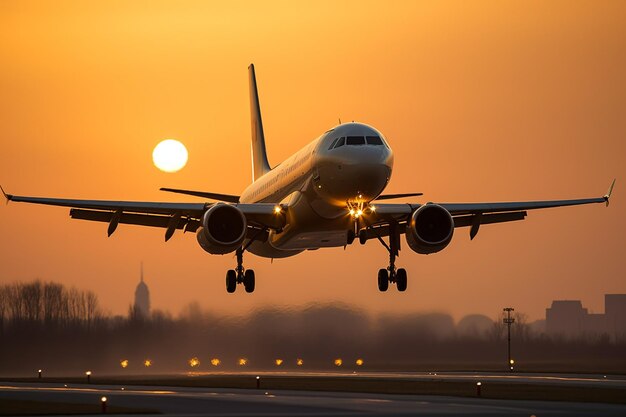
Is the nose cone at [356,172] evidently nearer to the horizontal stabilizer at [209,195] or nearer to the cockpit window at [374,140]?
the cockpit window at [374,140]

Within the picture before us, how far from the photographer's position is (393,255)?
58531 mm

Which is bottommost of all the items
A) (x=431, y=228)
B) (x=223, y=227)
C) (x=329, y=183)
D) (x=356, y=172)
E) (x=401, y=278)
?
(x=401, y=278)

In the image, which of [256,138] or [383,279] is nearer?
[383,279]

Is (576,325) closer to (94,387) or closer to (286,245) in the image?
(94,387)

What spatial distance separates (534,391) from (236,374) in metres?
38.2

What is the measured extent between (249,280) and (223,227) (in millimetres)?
9075

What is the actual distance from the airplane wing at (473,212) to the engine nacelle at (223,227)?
564 centimetres

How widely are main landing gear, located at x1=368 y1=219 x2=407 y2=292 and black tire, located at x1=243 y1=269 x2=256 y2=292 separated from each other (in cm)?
725

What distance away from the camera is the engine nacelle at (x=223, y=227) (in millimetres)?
54594

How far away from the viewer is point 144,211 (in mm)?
58531

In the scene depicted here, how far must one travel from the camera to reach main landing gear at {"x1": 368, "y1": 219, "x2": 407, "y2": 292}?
57969 millimetres

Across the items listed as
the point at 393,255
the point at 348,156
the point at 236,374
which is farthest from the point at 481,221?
the point at 236,374

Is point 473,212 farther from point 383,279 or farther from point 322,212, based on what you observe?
point 322,212

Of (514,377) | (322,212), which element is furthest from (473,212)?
(514,377)
